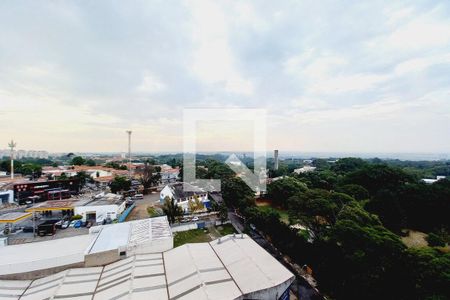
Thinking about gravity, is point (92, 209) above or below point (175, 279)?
below

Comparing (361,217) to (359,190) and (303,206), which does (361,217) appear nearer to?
(303,206)

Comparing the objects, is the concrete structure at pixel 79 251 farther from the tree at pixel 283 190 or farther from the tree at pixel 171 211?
the tree at pixel 283 190

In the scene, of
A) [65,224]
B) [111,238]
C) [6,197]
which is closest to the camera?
[111,238]

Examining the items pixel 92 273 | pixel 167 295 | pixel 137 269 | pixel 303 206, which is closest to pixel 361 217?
pixel 303 206

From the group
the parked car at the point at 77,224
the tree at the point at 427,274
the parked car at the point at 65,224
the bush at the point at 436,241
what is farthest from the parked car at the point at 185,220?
the bush at the point at 436,241

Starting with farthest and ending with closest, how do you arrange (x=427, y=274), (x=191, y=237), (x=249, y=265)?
1. (x=191, y=237)
2. (x=249, y=265)
3. (x=427, y=274)

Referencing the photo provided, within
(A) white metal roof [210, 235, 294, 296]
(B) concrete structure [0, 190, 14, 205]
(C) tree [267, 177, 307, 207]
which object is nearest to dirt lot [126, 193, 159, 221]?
(A) white metal roof [210, 235, 294, 296]

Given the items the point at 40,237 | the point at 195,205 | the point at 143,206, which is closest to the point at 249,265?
the point at 195,205

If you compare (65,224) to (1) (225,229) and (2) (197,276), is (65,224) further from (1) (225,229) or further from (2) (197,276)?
(2) (197,276)
